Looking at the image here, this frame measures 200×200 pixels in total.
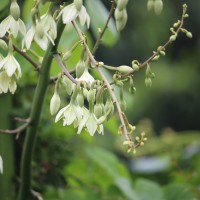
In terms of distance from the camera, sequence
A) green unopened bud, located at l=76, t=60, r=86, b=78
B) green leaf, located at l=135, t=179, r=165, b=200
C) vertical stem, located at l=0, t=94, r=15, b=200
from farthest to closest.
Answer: green leaf, located at l=135, t=179, r=165, b=200
vertical stem, located at l=0, t=94, r=15, b=200
green unopened bud, located at l=76, t=60, r=86, b=78

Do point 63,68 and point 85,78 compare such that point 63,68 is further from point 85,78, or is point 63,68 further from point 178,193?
point 178,193

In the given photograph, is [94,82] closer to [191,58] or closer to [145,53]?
[145,53]

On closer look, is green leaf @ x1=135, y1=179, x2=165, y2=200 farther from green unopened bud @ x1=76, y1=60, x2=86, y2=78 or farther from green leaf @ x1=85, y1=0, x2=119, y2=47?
green unopened bud @ x1=76, y1=60, x2=86, y2=78

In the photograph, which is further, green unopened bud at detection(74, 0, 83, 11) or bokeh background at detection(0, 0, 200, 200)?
bokeh background at detection(0, 0, 200, 200)

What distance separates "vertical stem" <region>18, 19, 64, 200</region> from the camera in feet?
3.87

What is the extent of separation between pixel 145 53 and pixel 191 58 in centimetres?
76

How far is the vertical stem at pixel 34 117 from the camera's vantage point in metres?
1.18

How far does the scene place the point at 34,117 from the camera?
1283mm

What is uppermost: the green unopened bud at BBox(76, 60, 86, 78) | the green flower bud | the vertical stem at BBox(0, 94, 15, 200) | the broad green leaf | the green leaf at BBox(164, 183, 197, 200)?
the green unopened bud at BBox(76, 60, 86, 78)

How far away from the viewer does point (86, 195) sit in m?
1.62

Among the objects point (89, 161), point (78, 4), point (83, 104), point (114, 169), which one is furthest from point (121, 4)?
point (89, 161)

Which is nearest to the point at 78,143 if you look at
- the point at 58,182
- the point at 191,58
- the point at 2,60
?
the point at 58,182

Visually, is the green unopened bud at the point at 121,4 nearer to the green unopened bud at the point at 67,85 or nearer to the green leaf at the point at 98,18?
the green unopened bud at the point at 67,85

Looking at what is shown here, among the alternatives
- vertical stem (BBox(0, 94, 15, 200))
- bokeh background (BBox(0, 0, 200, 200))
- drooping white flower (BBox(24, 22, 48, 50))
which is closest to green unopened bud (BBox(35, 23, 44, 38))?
drooping white flower (BBox(24, 22, 48, 50))
